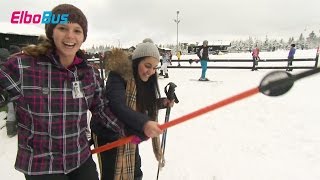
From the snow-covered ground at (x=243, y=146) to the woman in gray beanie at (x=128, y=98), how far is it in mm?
1457

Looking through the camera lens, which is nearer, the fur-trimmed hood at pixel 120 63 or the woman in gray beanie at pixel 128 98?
the woman in gray beanie at pixel 128 98

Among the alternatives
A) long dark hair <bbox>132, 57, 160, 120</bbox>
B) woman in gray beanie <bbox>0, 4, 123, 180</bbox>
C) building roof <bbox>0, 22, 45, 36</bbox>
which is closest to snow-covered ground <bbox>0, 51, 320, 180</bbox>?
long dark hair <bbox>132, 57, 160, 120</bbox>

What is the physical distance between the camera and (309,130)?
5312mm

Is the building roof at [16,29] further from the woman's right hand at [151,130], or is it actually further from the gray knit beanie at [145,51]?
the woman's right hand at [151,130]

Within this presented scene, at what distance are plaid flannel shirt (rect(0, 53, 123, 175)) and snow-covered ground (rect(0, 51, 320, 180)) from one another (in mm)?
2277

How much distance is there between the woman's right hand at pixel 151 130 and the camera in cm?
191

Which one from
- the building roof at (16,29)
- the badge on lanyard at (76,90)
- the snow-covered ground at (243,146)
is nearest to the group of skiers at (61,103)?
the badge on lanyard at (76,90)

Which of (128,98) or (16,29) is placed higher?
(16,29)

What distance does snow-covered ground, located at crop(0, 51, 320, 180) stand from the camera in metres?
3.93

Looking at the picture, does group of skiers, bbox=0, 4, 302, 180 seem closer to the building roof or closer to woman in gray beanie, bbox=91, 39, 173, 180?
woman in gray beanie, bbox=91, 39, 173, 180

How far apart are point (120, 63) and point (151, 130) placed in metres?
0.66

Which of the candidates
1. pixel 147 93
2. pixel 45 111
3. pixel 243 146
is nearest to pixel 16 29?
pixel 243 146

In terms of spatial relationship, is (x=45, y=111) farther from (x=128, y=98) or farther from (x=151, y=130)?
(x=128, y=98)

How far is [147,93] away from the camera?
8.33 ft
